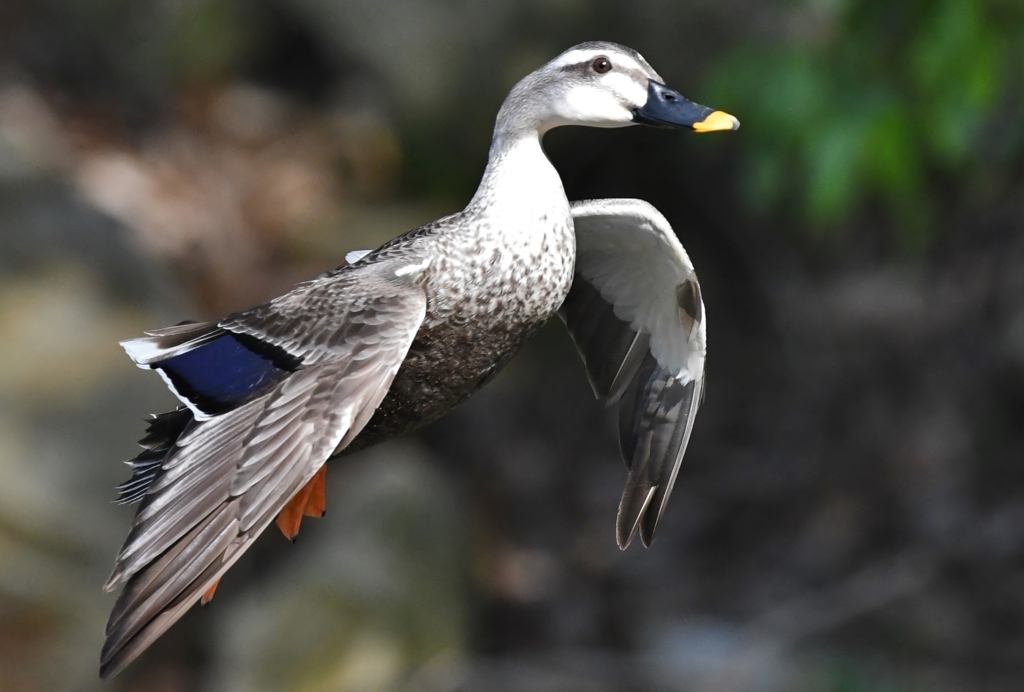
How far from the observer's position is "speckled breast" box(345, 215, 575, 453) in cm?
280

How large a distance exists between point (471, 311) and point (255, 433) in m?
0.57

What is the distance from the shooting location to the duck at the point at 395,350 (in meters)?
2.40

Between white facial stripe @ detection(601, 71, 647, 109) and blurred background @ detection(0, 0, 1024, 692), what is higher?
white facial stripe @ detection(601, 71, 647, 109)

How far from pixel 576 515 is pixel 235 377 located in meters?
4.66

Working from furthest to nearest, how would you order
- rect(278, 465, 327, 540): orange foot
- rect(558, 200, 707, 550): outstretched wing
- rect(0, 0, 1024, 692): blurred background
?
Answer: rect(0, 0, 1024, 692): blurred background
rect(558, 200, 707, 550): outstretched wing
rect(278, 465, 327, 540): orange foot

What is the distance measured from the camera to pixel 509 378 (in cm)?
707

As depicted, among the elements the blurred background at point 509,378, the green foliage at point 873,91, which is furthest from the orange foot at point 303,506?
the blurred background at point 509,378

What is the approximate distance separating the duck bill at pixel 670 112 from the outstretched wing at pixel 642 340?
38 cm

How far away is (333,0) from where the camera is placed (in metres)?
7.09

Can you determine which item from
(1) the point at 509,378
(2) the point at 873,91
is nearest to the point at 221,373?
(2) the point at 873,91

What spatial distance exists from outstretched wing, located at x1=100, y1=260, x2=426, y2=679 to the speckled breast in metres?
0.12

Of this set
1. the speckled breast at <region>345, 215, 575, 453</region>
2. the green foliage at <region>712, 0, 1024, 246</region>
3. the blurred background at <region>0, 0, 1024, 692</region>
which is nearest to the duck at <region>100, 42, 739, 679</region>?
the speckled breast at <region>345, 215, 575, 453</region>

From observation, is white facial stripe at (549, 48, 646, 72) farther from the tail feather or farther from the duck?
the tail feather

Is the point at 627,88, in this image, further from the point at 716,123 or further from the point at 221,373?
the point at 221,373
